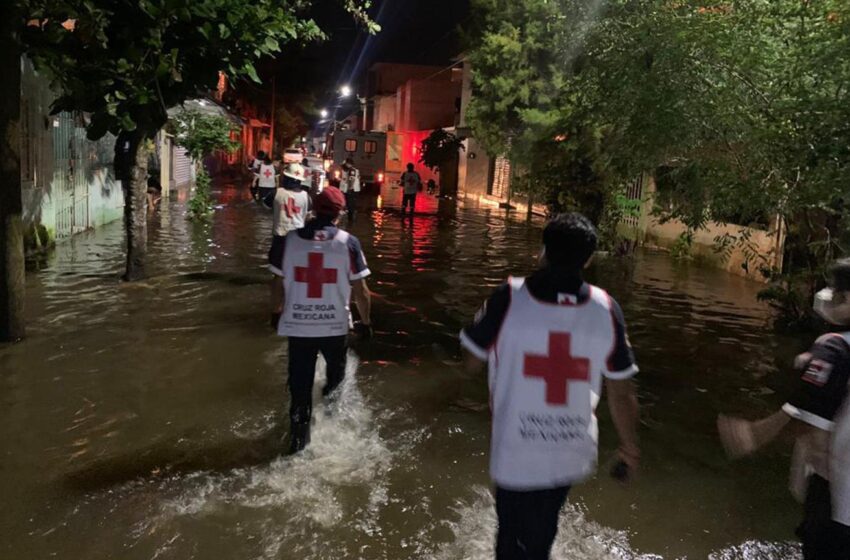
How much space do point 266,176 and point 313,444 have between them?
1290 cm

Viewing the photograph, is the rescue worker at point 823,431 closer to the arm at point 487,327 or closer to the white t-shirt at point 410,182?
the arm at point 487,327

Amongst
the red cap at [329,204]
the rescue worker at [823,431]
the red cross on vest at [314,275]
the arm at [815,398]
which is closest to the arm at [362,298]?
the red cross on vest at [314,275]

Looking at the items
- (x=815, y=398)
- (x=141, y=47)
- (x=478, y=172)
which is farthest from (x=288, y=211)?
(x=478, y=172)

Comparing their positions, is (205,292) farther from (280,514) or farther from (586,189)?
(586,189)

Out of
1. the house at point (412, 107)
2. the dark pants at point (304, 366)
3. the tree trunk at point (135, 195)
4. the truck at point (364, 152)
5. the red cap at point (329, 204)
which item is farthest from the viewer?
the house at point (412, 107)

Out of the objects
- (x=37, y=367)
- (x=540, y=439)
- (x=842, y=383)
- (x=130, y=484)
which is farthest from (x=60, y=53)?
(x=842, y=383)

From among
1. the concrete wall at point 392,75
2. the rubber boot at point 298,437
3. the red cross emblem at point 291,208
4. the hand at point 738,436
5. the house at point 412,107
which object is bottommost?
the rubber boot at point 298,437

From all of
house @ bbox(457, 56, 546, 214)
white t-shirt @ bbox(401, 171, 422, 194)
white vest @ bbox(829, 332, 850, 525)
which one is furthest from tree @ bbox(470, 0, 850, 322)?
house @ bbox(457, 56, 546, 214)

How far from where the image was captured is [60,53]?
22.4ft

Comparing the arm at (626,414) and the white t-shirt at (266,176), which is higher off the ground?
the white t-shirt at (266,176)

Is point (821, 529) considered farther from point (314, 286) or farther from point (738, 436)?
point (314, 286)

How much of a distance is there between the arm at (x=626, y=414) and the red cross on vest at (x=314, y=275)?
2.39 metres

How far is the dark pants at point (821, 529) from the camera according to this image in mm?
2682

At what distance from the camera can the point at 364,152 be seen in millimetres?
36656
